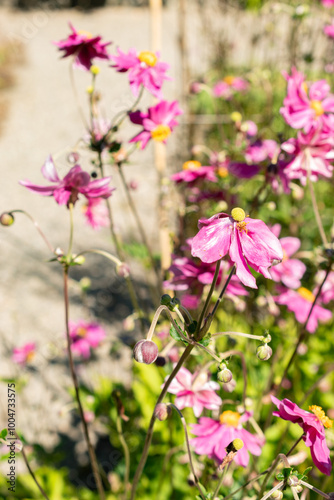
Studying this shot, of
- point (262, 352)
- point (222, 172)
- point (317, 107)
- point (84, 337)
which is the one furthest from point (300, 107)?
point (84, 337)

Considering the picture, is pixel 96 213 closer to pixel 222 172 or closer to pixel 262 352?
pixel 222 172

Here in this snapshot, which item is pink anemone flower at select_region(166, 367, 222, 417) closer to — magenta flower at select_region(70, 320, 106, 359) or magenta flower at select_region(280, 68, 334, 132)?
magenta flower at select_region(280, 68, 334, 132)

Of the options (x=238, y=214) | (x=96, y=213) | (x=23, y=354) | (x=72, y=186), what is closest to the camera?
(x=238, y=214)

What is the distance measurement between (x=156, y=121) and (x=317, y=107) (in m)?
0.45

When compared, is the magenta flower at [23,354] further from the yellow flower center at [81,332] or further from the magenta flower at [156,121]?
the magenta flower at [156,121]

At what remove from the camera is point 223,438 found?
1035 mm

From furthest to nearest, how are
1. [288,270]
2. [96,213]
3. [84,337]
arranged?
[84,337], [288,270], [96,213]

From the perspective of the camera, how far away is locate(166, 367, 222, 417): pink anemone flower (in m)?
1.04

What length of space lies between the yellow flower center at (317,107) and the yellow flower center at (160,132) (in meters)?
0.41

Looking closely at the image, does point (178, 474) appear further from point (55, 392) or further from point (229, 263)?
point (55, 392)

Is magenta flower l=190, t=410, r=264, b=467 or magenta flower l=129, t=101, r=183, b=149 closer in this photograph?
magenta flower l=190, t=410, r=264, b=467

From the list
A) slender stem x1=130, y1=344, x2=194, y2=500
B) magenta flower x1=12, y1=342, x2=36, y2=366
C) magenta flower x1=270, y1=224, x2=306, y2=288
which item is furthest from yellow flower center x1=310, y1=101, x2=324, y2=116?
magenta flower x1=12, y1=342, x2=36, y2=366

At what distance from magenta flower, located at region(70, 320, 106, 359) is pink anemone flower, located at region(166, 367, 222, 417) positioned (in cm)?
103

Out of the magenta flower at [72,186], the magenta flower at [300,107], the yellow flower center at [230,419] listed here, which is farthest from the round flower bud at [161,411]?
the magenta flower at [300,107]
